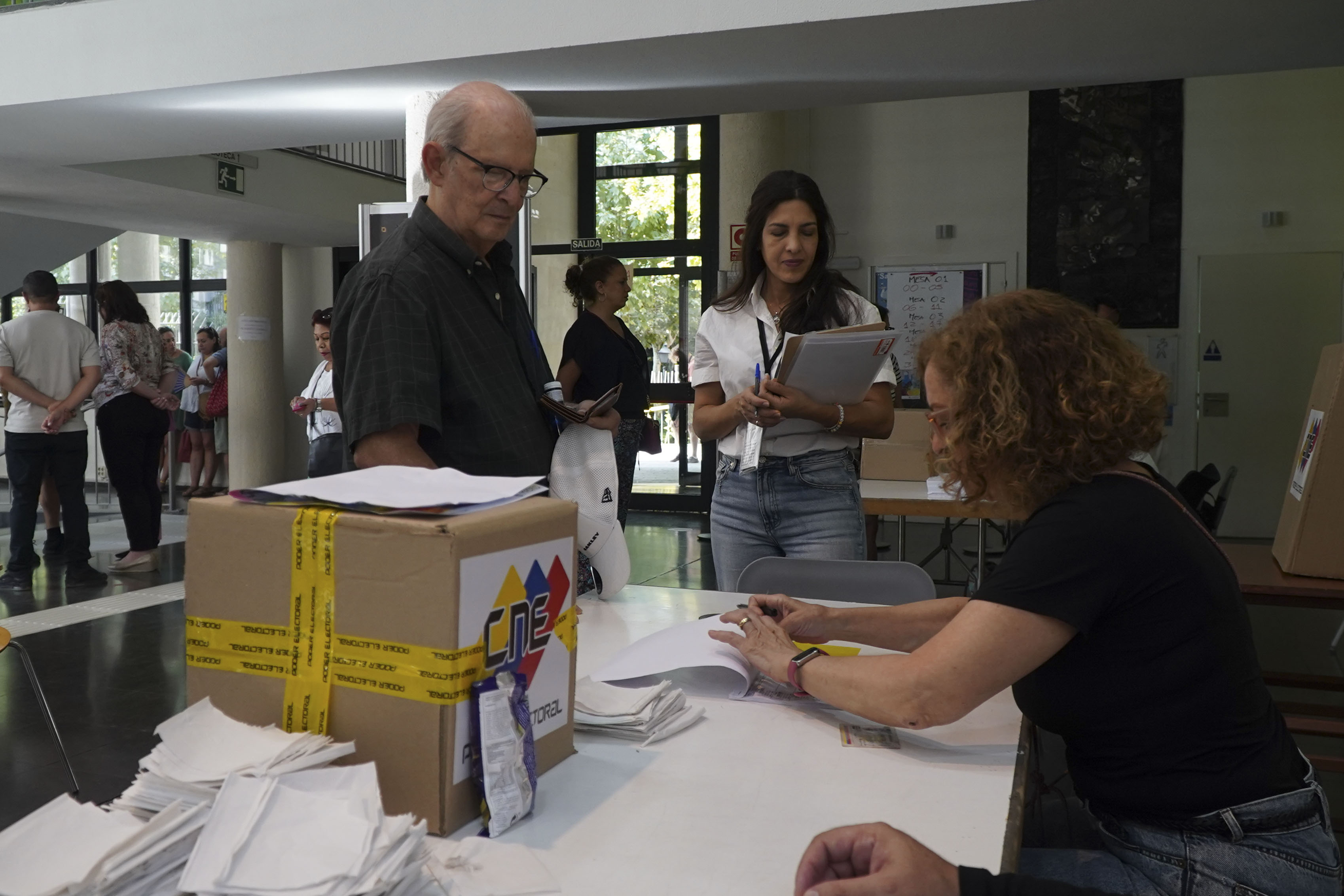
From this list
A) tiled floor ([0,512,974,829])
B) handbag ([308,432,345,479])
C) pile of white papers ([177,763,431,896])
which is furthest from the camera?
handbag ([308,432,345,479])

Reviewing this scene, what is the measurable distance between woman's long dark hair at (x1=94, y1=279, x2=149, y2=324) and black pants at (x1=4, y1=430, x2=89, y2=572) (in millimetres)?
669

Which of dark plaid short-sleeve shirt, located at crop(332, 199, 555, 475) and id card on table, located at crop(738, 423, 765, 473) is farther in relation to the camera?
id card on table, located at crop(738, 423, 765, 473)

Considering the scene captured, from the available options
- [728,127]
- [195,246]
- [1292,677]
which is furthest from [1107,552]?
[195,246]

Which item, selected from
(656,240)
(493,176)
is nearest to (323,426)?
(493,176)

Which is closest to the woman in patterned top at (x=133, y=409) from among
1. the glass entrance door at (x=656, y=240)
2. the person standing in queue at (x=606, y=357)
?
the person standing in queue at (x=606, y=357)

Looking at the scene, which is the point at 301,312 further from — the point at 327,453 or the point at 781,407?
the point at 781,407

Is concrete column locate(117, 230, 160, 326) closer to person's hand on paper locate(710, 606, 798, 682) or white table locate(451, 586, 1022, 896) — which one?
person's hand on paper locate(710, 606, 798, 682)

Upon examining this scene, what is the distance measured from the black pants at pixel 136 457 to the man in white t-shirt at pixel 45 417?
16 centimetres

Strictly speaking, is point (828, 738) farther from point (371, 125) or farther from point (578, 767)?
point (371, 125)

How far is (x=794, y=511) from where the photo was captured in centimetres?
215

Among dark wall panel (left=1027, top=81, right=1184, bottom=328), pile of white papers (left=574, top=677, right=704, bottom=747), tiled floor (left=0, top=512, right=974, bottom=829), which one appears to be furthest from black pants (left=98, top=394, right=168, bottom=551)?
dark wall panel (left=1027, top=81, right=1184, bottom=328)

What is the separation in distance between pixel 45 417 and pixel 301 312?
4317 millimetres

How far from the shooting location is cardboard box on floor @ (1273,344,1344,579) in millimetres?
2232

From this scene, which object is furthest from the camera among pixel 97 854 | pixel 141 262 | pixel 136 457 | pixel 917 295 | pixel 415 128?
pixel 141 262
